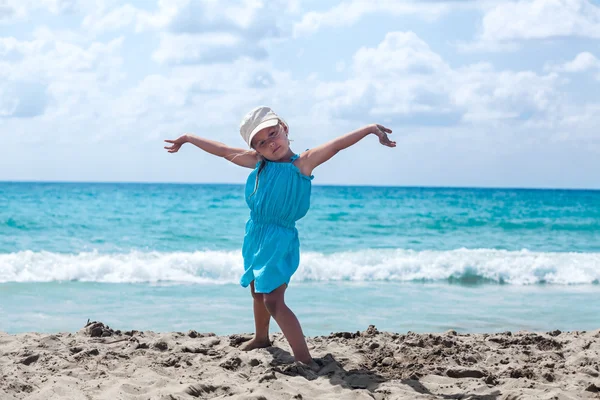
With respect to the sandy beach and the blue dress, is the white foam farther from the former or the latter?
A: the blue dress

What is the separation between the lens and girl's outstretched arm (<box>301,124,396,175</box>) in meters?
3.86

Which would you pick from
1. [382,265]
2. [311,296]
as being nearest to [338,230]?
[382,265]

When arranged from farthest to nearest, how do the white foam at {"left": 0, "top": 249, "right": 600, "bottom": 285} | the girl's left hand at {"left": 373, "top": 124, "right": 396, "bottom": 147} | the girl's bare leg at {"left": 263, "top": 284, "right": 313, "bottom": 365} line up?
the white foam at {"left": 0, "top": 249, "right": 600, "bottom": 285}, the girl's bare leg at {"left": 263, "top": 284, "right": 313, "bottom": 365}, the girl's left hand at {"left": 373, "top": 124, "right": 396, "bottom": 147}

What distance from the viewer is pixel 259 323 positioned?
459 centimetres

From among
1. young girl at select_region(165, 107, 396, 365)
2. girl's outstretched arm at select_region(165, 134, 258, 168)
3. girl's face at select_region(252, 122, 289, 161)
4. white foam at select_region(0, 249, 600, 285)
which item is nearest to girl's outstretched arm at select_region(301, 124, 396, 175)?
young girl at select_region(165, 107, 396, 365)

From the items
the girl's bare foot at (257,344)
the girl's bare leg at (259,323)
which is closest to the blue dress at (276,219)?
the girl's bare leg at (259,323)

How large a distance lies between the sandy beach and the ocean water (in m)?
1.33

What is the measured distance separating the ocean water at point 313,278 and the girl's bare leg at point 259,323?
137cm

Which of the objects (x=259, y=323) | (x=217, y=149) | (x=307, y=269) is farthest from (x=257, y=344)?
(x=307, y=269)

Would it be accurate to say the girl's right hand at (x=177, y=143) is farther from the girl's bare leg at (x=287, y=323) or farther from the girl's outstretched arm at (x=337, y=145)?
the girl's bare leg at (x=287, y=323)

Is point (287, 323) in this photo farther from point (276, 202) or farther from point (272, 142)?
point (272, 142)

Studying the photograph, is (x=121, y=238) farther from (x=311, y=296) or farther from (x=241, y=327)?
(x=241, y=327)

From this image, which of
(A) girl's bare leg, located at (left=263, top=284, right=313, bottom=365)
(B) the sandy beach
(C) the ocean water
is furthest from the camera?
(C) the ocean water

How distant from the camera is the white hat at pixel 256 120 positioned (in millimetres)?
4141
